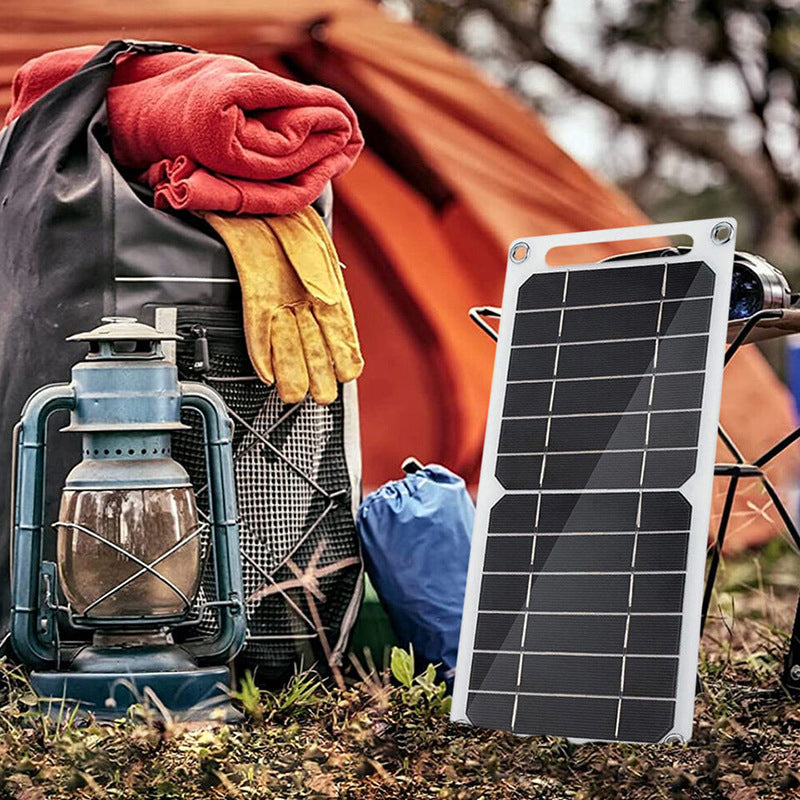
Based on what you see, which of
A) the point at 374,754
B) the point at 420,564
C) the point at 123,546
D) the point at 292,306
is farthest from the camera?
the point at 420,564

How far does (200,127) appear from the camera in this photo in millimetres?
3127

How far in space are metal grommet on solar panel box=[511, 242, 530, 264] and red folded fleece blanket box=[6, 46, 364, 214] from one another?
47 centimetres

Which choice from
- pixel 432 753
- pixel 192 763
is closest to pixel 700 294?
pixel 432 753

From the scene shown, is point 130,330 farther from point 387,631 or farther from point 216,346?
point 387,631

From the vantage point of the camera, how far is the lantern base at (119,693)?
2893mm

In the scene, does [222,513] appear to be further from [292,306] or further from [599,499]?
[599,499]

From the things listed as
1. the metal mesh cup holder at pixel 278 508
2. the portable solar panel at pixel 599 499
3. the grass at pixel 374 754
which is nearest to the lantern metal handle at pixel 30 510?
the grass at pixel 374 754

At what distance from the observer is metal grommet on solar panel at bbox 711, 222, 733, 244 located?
2.88m

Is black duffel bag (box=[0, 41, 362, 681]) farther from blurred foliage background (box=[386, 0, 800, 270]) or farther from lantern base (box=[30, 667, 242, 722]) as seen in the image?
blurred foliage background (box=[386, 0, 800, 270])

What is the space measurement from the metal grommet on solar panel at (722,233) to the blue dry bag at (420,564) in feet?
2.90

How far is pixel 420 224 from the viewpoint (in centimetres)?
519

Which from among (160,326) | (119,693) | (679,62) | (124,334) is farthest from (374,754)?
(679,62)

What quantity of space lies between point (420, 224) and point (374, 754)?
8.99ft

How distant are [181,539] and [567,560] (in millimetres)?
705
